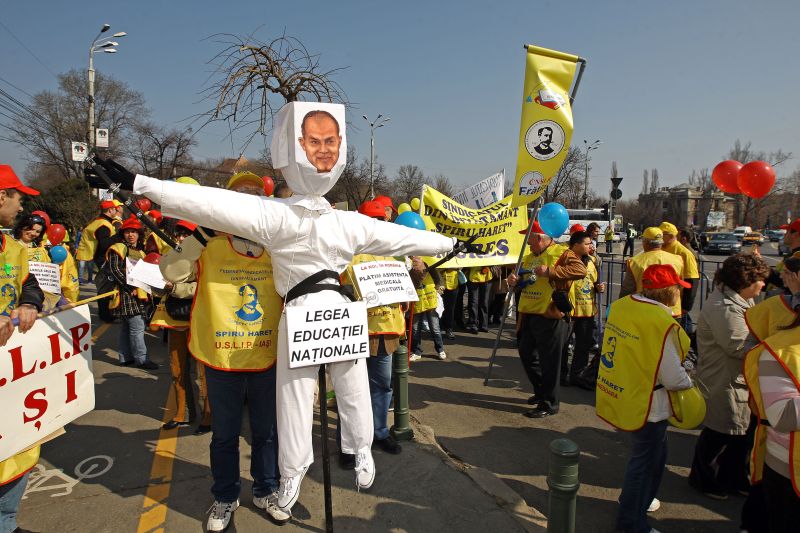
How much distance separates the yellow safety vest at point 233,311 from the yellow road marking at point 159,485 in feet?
3.87

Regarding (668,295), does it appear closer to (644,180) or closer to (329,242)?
(329,242)

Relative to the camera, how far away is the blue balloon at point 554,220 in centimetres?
649

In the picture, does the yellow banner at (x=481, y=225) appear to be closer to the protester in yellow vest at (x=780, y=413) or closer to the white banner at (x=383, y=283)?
the white banner at (x=383, y=283)

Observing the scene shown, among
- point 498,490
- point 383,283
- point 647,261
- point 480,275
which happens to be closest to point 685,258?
point 647,261

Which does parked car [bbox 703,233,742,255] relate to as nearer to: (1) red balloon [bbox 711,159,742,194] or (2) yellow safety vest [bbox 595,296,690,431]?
(1) red balloon [bbox 711,159,742,194]

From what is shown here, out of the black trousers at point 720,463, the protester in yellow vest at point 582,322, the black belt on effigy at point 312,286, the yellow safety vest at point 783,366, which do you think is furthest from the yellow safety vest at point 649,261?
the black belt on effigy at point 312,286

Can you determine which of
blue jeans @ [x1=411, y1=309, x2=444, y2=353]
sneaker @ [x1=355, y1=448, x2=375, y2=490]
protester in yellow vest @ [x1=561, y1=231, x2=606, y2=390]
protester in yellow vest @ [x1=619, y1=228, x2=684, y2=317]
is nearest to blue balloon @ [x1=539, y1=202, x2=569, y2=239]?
protester in yellow vest @ [x1=561, y1=231, x2=606, y2=390]

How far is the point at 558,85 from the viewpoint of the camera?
4.97 metres

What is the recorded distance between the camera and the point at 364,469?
279 cm

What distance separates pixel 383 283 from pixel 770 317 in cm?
252

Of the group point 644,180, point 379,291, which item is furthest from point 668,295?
point 644,180

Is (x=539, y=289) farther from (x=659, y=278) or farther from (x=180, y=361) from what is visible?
(x=180, y=361)

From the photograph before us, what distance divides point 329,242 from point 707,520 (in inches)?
129

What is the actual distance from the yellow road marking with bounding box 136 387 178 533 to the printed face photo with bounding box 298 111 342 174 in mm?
Answer: 2449
